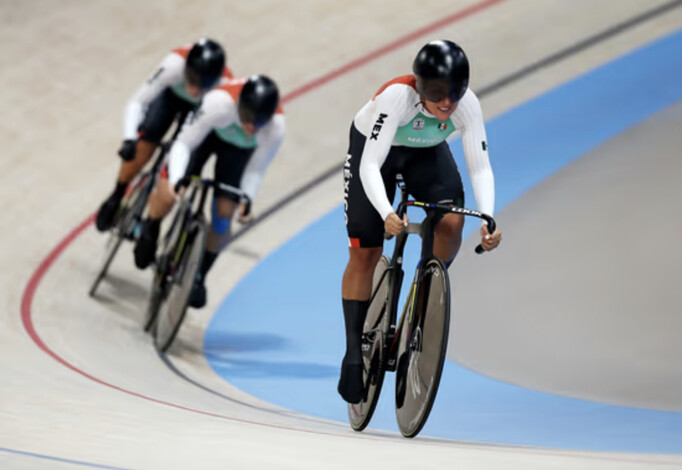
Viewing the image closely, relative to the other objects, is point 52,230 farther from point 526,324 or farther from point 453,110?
point 453,110

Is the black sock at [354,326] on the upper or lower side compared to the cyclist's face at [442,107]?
lower

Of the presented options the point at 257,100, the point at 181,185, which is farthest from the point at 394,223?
the point at 181,185

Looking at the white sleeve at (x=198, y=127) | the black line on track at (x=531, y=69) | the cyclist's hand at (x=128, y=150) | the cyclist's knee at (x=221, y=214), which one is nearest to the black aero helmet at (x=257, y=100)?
the white sleeve at (x=198, y=127)

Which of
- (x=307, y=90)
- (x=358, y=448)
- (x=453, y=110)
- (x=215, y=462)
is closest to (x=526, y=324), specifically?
(x=453, y=110)

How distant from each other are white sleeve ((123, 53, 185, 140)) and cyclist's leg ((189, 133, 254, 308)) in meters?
0.64

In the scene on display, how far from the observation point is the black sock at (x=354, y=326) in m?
3.27

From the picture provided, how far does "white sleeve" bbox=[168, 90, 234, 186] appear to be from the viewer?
4.53 m

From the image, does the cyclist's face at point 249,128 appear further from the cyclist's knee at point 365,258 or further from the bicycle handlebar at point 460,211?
the bicycle handlebar at point 460,211

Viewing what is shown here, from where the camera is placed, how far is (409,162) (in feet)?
10.4

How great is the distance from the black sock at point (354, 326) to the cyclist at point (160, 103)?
6.65ft

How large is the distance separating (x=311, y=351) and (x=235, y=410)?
Result: 4.36 ft

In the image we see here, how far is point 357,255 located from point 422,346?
0.43 metres

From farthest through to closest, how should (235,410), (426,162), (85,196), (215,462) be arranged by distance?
A: (85,196) → (235,410) → (426,162) → (215,462)

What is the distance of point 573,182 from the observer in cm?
581
